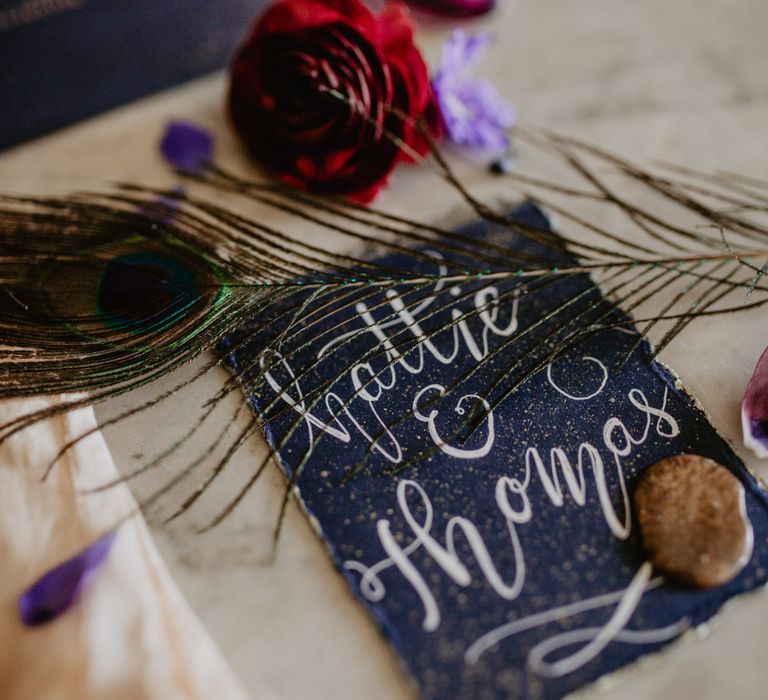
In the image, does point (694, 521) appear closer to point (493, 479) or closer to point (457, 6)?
point (493, 479)

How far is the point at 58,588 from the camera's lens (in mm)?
441

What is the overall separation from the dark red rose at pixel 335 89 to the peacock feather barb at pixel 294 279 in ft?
0.12

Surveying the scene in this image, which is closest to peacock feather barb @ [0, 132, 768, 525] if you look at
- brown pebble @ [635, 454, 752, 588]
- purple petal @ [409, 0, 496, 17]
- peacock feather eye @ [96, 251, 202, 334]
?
peacock feather eye @ [96, 251, 202, 334]

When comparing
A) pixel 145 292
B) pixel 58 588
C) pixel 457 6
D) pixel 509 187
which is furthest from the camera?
pixel 457 6

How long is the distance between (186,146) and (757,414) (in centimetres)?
55

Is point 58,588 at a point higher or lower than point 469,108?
lower

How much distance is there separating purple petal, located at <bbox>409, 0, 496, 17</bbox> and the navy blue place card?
0.38 m

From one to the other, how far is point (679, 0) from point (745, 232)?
15.5 inches

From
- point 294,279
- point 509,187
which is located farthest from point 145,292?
point 509,187

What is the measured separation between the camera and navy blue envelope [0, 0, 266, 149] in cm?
71

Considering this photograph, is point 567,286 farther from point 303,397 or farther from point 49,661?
point 49,661

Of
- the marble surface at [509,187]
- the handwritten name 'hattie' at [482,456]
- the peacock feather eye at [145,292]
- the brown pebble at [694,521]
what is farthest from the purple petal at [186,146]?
the brown pebble at [694,521]

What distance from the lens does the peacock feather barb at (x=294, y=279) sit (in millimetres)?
506

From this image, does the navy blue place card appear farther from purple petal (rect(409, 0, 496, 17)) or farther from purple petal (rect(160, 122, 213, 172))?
purple petal (rect(409, 0, 496, 17))
